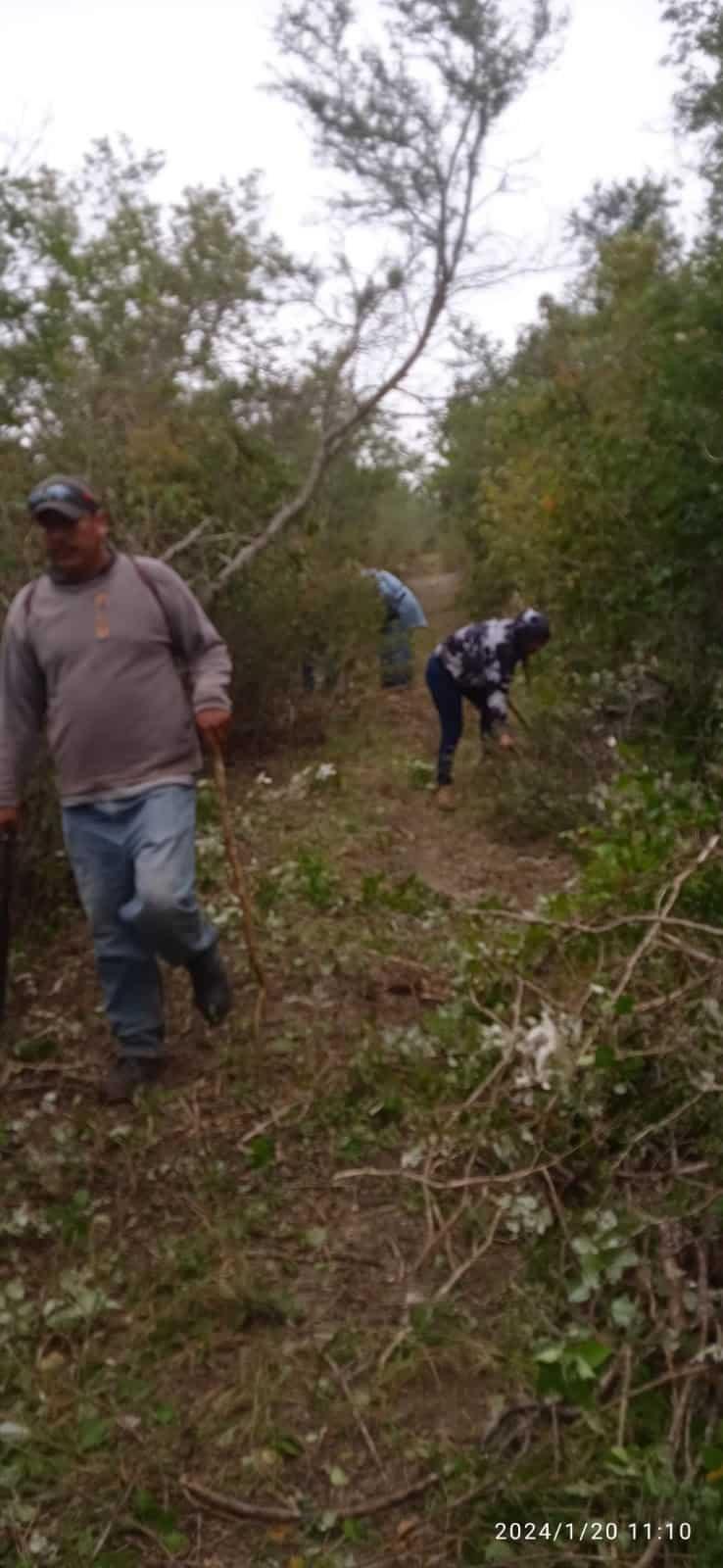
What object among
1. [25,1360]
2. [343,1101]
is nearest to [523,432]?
[343,1101]

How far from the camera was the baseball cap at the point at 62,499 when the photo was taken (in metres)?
3.90

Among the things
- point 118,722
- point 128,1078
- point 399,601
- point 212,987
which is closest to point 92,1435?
point 128,1078

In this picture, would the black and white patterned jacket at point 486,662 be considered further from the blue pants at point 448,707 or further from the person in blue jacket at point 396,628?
the person in blue jacket at point 396,628

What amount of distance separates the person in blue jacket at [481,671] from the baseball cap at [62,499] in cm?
389

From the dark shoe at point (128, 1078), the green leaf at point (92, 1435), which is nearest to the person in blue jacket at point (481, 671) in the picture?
the dark shoe at point (128, 1078)

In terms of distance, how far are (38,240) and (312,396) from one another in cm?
377

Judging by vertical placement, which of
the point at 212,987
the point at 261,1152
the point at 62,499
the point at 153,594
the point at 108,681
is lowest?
the point at 261,1152

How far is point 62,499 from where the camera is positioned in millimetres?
3908

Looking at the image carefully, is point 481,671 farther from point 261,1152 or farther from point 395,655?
point 261,1152

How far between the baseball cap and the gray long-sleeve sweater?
235mm

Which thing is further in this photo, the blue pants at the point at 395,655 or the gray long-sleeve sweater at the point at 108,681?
the blue pants at the point at 395,655

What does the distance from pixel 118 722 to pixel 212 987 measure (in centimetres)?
93
